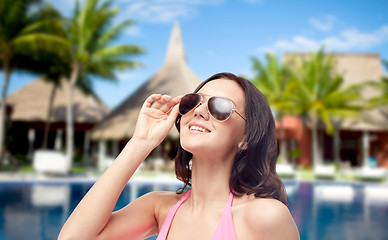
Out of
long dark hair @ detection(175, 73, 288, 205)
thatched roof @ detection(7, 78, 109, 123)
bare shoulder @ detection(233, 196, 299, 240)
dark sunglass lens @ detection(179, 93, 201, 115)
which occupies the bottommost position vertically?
thatched roof @ detection(7, 78, 109, 123)

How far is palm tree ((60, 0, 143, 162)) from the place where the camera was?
1581cm

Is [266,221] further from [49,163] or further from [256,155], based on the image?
[49,163]

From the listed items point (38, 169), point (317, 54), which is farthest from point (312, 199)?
point (317, 54)

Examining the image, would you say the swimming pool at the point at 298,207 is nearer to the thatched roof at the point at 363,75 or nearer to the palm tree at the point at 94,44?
the palm tree at the point at 94,44

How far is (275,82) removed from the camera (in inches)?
765

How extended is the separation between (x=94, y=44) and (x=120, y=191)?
1626 centimetres

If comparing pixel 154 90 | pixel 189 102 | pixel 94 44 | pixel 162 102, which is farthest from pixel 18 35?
pixel 189 102

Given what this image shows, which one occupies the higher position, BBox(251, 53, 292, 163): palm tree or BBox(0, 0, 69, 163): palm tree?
BBox(0, 0, 69, 163): palm tree

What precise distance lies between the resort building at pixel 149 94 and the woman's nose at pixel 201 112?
48.1 feet

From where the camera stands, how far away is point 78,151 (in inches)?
883

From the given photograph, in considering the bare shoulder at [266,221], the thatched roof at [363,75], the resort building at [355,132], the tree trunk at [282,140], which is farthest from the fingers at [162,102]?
the thatched roof at [363,75]

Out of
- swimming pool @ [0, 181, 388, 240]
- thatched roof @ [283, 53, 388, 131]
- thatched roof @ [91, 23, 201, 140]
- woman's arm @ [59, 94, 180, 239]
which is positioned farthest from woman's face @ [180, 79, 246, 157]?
thatched roof @ [283, 53, 388, 131]

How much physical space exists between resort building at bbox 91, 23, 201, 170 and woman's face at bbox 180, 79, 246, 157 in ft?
48.0

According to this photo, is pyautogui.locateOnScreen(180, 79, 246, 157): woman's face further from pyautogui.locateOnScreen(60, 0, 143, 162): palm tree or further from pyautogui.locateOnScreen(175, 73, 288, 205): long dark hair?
pyautogui.locateOnScreen(60, 0, 143, 162): palm tree
